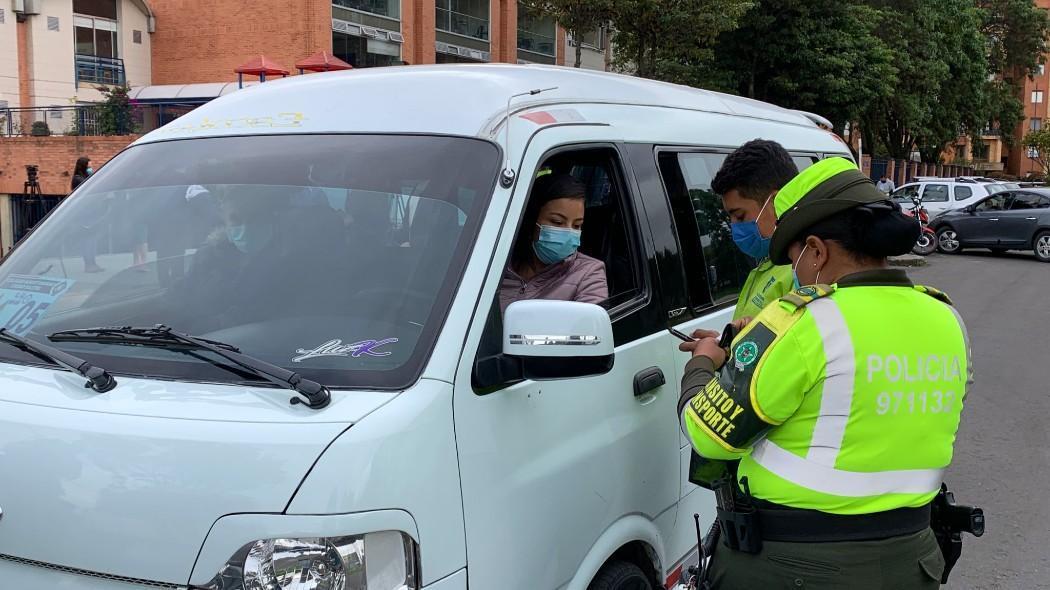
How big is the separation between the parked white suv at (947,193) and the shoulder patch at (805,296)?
85.0ft

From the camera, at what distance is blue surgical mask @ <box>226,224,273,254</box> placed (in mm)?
2559

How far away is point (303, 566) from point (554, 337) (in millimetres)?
786

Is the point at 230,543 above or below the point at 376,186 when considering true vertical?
Answer: below

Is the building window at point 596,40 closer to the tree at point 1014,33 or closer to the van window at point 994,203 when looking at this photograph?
the van window at point 994,203

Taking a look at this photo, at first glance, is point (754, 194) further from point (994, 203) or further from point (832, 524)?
point (994, 203)

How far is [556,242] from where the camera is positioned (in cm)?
323

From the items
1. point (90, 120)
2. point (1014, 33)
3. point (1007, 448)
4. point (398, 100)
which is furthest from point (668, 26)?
point (1014, 33)

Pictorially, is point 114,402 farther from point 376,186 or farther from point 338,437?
point 376,186

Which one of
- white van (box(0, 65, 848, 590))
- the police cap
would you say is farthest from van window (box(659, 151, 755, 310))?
the police cap

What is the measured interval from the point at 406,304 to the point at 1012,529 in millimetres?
4680

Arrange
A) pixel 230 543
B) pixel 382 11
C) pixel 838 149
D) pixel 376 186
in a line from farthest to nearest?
1. pixel 382 11
2. pixel 838 149
3. pixel 376 186
4. pixel 230 543

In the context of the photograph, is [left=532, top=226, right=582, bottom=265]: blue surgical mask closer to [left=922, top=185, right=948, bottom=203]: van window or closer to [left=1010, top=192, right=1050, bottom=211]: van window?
[left=1010, top=192, right=1050, bottom=211]: van window

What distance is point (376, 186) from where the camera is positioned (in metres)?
2.61

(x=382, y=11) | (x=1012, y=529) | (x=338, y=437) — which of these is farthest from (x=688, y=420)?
(x=382, y=11)
